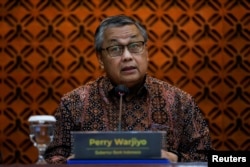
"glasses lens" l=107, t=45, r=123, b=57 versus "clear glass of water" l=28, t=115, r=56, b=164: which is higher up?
"glasses lens" l=107, t=45, r=123, b=57

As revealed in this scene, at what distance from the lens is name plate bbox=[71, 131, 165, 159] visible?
1.66 m

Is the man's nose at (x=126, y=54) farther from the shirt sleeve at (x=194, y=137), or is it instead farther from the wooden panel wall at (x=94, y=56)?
the wooden panel wall at (x=94, y=56)

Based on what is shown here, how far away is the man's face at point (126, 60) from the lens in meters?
2.68

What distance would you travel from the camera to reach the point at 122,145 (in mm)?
1665

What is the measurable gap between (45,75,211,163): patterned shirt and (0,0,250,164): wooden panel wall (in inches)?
71.7

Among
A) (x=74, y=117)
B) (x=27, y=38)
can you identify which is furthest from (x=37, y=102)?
(x=74, y=117)

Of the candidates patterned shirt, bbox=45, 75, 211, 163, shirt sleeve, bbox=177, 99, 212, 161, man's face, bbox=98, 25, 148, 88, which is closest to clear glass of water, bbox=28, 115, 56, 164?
patterned shirt, bbox=45, 75, 211, 163

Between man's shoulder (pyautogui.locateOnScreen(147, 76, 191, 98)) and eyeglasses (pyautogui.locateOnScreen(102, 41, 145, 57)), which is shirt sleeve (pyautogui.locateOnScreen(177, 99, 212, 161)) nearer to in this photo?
man's shoulder (pyautogui.locateOnScreen(147, 76, 191, 98))

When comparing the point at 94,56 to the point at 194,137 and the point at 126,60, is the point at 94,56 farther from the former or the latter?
the point at 194,137

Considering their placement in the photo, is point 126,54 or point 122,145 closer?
point 122,145

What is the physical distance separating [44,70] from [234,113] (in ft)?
5.42

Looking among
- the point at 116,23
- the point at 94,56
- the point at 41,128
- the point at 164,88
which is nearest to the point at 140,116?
the point at 164,88

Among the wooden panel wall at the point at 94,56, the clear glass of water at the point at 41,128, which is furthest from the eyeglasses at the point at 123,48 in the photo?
the wooden panel wall at the point at 94,56

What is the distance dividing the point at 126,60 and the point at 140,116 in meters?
0.29
